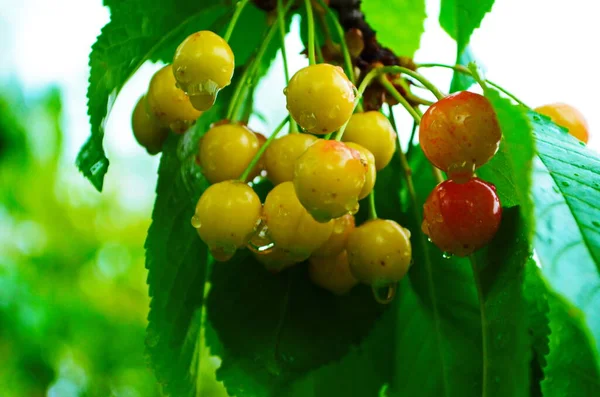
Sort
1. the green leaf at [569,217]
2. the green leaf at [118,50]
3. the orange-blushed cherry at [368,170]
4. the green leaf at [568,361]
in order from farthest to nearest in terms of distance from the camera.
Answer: the green leaf at [118,50] → the orange-blushed cherry at [368,170] → the green leaf at [568,361] → the green leaf at [569,217]

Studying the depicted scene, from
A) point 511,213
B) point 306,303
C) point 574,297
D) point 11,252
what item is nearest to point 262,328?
point 306,303

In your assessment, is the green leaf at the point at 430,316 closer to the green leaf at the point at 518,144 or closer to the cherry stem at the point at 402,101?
the cherry stem at the point at 402,101

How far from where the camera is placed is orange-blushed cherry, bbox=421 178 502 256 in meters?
0.65

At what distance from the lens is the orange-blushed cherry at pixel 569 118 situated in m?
0.83

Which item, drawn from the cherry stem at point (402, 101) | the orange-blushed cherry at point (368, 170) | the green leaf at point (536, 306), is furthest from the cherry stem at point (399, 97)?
the green leaf at point (536, 306)

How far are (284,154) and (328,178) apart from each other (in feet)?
0.45

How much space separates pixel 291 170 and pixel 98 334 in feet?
6.38

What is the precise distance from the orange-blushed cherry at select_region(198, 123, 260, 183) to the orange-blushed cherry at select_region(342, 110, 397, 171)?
0.11m

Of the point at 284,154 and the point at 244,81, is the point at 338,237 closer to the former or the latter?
the point at 284,154

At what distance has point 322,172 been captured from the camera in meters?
0.59

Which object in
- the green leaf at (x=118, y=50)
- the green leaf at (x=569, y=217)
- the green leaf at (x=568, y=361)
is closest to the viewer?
the green leaf at (x=569, y=217)

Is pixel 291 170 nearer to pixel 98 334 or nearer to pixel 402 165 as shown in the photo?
pixel 402 165

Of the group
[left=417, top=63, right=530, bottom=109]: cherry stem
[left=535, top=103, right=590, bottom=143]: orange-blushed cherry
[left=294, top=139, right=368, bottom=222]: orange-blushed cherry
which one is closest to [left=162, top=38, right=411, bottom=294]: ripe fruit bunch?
[left=294, top=139, right=368, bottom=222]: orange-blushed cherry

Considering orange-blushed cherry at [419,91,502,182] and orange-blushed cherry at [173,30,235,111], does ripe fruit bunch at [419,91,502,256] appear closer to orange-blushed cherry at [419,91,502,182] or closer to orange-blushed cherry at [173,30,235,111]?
orange-blushed cherry at [419,91,502,182]
